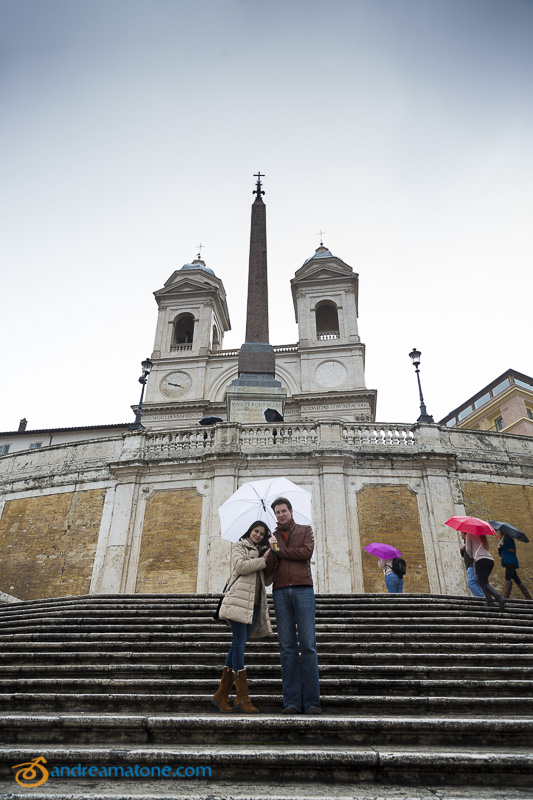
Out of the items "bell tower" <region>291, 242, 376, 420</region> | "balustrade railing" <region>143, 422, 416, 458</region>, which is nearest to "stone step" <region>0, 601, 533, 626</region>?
"balustrade railing" <region>143, 422, 416, 458</region>

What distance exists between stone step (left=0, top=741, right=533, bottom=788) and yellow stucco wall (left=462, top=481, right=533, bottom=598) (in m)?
11.8

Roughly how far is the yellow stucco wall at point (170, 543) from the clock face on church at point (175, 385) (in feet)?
60.2

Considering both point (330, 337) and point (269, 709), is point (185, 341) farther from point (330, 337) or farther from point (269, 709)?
point (269, 709)

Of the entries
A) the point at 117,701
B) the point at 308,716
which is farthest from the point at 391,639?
the point at 117,701

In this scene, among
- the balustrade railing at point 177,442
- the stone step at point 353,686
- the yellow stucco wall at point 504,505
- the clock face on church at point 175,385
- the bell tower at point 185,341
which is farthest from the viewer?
the clock face on church at point 175,385

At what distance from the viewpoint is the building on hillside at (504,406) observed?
4097 centimetres

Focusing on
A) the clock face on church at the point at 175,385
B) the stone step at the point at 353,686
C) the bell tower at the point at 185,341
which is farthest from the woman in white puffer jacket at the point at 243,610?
the clock face on church at the point at 175,385

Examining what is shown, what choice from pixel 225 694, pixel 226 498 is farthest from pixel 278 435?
pixel 225 694

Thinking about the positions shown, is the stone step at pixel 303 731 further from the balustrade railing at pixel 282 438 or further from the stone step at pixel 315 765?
the balustrade railing at pixel 282 438

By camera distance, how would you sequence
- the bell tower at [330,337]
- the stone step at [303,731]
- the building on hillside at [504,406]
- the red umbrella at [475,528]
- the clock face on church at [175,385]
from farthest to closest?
1. the building on hillside at [504,406]
2. the clock face on church at [175,385]
3. the bell tower at [330,337]
4. the red umbrella at [475,528]
5. the stone step at [303,731]

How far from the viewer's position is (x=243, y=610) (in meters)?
4.68

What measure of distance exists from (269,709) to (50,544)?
1232 cm

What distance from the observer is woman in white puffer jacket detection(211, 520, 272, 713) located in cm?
450

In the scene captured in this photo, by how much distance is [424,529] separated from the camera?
46.3 ft
